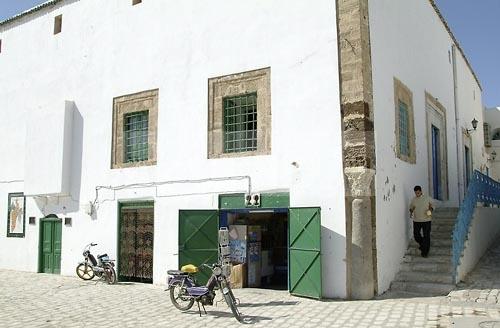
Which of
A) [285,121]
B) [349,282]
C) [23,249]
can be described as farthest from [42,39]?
[349,282]

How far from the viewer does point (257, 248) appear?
10820 millimetres

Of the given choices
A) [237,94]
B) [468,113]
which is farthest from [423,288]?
[468,113]

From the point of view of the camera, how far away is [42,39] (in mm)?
14992

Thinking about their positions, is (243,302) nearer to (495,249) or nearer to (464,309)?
(464,309)

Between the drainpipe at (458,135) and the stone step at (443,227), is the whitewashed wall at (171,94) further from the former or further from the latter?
the drainpipe at (458,135)

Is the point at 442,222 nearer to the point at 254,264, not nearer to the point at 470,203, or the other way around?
the point at 470,203

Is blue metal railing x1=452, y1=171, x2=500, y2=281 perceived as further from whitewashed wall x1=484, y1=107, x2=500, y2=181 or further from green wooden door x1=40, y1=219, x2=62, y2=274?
whitewashed wall x1=484, y1=107, x2=500, y2=181

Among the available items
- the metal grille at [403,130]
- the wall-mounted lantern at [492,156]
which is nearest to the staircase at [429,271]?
the metal grille at [403,130]

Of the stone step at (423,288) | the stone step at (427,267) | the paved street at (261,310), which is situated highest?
the stone step at (427,267)

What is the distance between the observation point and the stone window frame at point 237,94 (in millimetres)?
10086

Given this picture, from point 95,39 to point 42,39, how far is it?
2563mm

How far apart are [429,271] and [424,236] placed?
31.4 inches

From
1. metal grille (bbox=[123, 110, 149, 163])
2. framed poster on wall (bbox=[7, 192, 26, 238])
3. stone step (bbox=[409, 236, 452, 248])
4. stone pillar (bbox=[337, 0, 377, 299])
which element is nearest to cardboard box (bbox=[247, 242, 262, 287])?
stone pillar (bbox=[337, 0, 377, 299])

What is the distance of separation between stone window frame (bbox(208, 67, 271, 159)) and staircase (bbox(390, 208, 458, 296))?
357 centimetres
